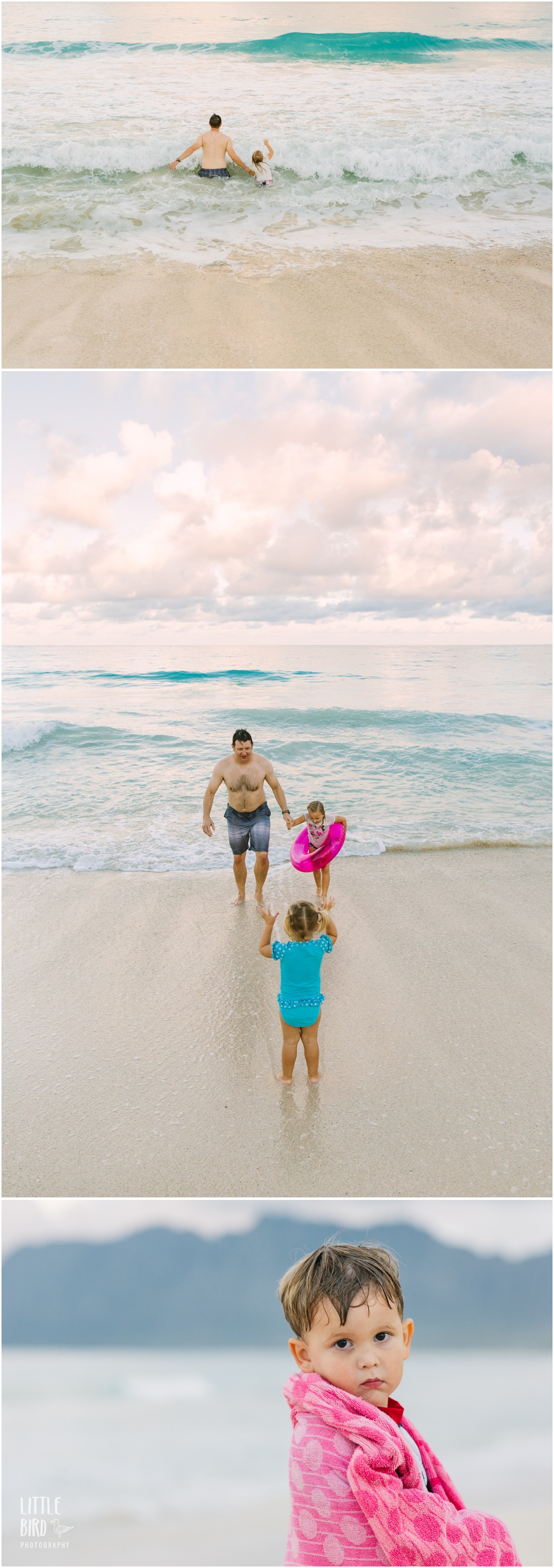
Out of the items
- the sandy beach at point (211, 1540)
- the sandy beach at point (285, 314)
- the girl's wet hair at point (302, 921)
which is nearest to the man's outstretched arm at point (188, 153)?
the sandy beach at point (285, 314)

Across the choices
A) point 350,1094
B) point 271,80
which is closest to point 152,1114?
point 350,1094

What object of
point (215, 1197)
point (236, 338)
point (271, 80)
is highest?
point (271, 80)

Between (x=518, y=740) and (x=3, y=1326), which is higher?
(x=518, y=740)

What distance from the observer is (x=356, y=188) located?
7949 millimetres

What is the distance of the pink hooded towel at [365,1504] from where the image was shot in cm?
139

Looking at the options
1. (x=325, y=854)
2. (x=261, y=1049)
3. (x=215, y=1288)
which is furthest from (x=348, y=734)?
(x=215, y=1288)

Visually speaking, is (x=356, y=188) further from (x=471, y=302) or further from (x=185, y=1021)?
(x=185, y=1021)

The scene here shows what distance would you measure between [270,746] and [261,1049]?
857cm

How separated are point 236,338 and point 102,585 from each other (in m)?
Answer: 12.3

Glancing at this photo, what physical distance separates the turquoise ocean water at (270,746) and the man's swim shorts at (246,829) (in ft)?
2.77

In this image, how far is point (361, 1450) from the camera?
1401 millimetres

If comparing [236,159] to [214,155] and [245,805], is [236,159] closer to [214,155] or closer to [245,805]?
[214,155]

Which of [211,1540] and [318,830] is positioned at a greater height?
[318,830]

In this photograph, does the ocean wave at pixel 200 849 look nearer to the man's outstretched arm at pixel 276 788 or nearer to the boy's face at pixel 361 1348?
the man's outstretched arm at pixel 276 788
